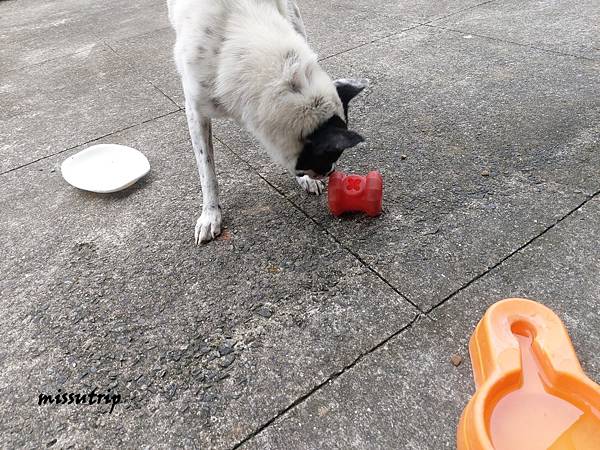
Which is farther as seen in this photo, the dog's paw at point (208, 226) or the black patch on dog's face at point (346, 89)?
the dog's paw at point (208, 226)

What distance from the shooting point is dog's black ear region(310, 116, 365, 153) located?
2.22 meters

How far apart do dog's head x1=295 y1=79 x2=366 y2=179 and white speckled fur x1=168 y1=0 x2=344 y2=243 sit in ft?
0.12

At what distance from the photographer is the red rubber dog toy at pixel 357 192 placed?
272 centimetres

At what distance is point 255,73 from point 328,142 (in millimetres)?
520

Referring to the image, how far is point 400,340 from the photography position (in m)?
2.14

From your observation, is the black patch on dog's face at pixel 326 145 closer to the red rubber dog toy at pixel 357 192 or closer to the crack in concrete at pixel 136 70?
the red rubber dog toy at pixel 357 192

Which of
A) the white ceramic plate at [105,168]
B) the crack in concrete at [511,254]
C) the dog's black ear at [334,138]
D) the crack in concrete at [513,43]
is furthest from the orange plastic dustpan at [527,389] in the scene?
the crack in concrete at [513,43]

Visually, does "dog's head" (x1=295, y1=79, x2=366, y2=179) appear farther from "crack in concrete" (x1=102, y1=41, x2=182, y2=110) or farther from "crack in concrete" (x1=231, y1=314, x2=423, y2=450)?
"crack in concrete" (x1=102, y1=41, x2=182, y2=110)

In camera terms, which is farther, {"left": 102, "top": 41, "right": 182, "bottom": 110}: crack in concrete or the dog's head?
{"left": 102, "top": 41, "right": 182, "bottom": 110}: crack in concrete

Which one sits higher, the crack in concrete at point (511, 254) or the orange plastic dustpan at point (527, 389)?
the orange plastic dustpan at point (527, 389)

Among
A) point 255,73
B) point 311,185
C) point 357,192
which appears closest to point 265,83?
point 255,73

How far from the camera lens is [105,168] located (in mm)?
3490

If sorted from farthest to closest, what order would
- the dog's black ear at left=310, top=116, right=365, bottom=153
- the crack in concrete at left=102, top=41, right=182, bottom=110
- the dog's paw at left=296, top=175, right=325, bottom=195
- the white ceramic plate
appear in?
the crack in concrete at left=102, top=41, right=182, bottom=110 < the white ceramic plate < the dog's paw at left=296, top=175, right=325, bottom=195 < the dog's black ear at left=310, top=116, right=365, bottom=153

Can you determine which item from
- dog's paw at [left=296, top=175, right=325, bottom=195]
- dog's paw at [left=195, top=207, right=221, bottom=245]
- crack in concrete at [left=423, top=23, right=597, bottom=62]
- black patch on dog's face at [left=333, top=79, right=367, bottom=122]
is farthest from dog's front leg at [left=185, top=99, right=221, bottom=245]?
crack in concrete at [left=423, top=23, right=597, bottom=62]
